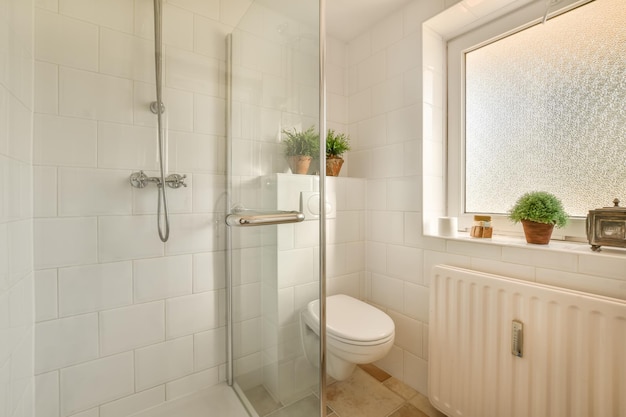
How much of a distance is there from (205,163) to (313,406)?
1.05 meters

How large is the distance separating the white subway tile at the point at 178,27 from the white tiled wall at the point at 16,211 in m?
0.41

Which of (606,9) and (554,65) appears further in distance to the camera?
(554,65)

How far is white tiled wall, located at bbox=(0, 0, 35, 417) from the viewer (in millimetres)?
710

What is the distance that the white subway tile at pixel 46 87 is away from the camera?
0.93m

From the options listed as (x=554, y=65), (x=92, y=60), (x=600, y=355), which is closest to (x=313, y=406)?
Result: (x=600, y=355)

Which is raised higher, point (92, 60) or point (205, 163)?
point (92, 60)

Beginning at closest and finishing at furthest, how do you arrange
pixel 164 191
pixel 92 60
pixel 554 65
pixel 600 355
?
pixel 600 355 < pixel 92 60 < pixel 164 191 < pixel 554 65

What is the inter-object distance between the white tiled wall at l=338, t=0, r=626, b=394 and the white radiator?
15 centimetres

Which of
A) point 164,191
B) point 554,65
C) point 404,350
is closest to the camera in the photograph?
point 164,191

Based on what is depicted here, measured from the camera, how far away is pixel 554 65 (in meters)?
1.27

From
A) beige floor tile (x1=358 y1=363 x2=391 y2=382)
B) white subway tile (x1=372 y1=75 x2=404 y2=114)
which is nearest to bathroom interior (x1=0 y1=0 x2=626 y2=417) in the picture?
beige floor tile (x1=358 y1=363 x2=391 y2=382)

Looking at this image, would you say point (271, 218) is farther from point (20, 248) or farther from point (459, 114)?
point (459, 114)

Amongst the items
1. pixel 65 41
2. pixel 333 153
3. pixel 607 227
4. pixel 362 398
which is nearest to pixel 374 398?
pixel 362 398

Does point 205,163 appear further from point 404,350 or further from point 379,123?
point 404,350
